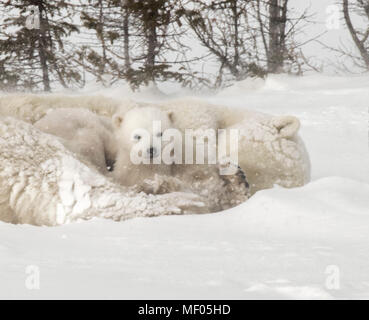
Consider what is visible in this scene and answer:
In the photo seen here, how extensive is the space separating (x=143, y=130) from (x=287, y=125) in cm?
110

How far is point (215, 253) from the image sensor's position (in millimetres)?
1598

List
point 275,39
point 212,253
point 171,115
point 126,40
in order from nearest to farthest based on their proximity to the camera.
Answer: point 212,253
point 171,115
point 126,40
point 275,39

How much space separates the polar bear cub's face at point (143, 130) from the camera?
2.59m

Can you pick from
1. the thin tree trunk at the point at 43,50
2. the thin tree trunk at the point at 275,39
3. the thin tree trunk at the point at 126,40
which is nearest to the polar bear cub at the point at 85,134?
the thin tree trunk at the point at 126,40

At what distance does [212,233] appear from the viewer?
2037 millimetres

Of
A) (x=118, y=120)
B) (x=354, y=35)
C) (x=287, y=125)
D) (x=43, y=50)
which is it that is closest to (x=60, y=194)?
(x=118, y=120)

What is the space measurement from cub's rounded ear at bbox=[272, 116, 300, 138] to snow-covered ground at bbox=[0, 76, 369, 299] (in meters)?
0.52

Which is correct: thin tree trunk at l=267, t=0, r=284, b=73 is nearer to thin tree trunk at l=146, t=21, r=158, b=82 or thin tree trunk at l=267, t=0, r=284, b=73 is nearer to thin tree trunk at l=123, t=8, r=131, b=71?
thin tree trunk at l=146, t=21, r=158, b=82

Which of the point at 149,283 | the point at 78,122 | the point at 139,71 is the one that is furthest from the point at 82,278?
the point at 139,71

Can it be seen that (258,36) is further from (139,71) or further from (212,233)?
(212,233)

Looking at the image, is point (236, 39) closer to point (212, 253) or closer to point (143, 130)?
point (143, 130)

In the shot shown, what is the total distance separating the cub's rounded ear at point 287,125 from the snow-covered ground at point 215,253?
52 centimetres

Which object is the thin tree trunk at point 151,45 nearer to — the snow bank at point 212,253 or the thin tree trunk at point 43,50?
the thin tree trunk at point 43,50
